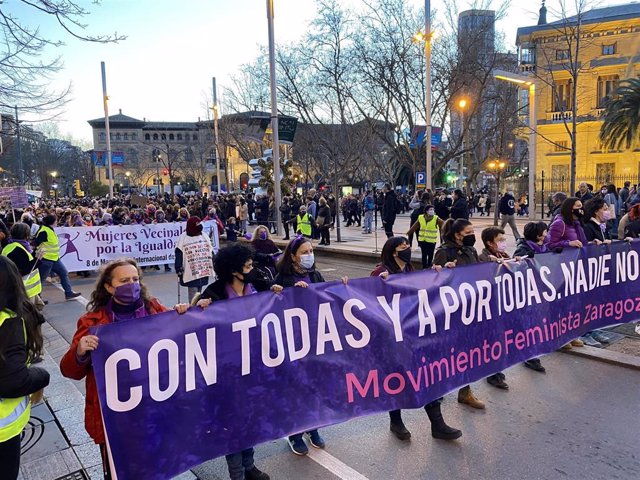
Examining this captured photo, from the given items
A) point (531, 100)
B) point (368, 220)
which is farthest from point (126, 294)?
point (531, 100)

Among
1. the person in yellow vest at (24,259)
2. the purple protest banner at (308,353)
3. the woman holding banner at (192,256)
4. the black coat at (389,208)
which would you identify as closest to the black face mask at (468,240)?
the purple protest banner at (308,353)

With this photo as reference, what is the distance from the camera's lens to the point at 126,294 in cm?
314

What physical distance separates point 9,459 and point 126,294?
1.06 metres

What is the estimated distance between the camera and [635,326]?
22.2 ft

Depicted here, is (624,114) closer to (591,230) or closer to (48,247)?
(591,230)

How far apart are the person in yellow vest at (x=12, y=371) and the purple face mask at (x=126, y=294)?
580 mm

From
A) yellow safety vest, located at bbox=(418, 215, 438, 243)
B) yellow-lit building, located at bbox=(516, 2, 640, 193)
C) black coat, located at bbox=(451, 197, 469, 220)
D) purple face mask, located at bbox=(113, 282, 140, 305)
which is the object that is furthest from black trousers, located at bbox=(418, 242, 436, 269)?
yellow-lit building, located at bbox=(516, 2, 640, 193)

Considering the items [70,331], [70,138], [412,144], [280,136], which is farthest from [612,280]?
[70,138]

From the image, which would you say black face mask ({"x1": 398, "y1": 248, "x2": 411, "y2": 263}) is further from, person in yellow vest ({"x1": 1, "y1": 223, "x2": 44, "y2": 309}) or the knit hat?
person in yellow vest ({"x1": 1, "y1": 223, "x2": 44, "y2": 309})

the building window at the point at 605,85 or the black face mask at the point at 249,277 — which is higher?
the building window at the point at 605,85

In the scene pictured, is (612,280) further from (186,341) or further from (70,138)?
(70,138)

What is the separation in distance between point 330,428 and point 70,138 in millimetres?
97052

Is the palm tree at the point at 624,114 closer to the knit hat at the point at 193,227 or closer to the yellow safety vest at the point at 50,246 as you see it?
the knit hat at the point at 193,227

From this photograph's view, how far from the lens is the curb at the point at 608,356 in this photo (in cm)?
542
